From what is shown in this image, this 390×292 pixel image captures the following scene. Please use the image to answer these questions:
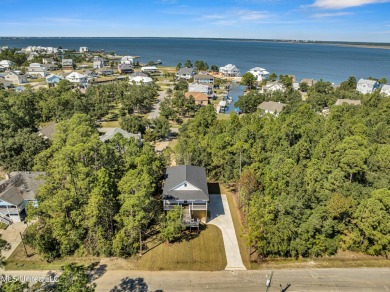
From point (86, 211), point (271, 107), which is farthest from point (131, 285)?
point (271, 107)

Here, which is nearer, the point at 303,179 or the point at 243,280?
the point at 243,280

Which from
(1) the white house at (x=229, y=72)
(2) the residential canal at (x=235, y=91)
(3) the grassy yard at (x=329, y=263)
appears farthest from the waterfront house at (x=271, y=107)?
(1) the white house at (x=229, y=72)

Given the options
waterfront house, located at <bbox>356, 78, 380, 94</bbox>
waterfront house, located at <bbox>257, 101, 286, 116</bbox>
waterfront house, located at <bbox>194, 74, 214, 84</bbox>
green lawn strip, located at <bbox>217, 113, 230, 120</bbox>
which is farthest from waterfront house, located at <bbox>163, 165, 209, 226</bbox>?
waterfront house, located at <bbox>356, 78, 380, 94</bbox>

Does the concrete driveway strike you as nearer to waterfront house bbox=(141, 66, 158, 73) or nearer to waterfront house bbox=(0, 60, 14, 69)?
waterfront house bbox=(141, 66, 158, 73)

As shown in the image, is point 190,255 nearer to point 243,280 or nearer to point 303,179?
point 243,280

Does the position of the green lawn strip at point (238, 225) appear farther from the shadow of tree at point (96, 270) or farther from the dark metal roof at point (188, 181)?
the shadow of tree at point (96, 270)

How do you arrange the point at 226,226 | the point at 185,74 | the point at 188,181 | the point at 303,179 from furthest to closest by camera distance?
the point at 185,74, the point at 188,181, the point at 226,226, the point at 303,179
